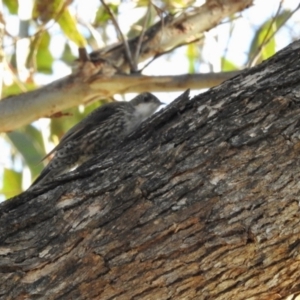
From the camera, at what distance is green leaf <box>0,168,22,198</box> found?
14.8ft

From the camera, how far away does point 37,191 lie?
2.01 metres

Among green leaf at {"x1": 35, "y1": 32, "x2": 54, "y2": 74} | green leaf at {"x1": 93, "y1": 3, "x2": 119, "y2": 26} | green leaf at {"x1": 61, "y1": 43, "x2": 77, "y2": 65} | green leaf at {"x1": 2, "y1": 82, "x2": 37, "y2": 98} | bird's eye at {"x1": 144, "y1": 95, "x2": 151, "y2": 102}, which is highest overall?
green leaf at {"x1": 61, "y1": 43, "x2": 77, "y2": 65}

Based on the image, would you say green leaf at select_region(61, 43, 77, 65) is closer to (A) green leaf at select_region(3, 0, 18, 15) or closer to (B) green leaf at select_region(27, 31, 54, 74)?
(B) green leaf at select_region(27, 31, 54, 74)

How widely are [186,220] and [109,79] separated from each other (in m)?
1.79

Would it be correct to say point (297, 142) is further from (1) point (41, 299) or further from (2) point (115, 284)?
(1) point (41, 299)

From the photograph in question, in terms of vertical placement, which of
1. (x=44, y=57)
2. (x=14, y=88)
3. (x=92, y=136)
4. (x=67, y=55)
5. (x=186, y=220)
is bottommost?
(x=186, y=220)

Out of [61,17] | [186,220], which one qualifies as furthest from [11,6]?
[186,220]

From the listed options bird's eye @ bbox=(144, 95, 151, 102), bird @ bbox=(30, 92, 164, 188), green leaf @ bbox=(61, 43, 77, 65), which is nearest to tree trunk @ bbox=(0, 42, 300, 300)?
bird @ bbox=(30, 92, 164, 188)

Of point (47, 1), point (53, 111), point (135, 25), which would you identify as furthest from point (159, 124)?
point (135, 25)

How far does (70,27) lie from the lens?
4.13m

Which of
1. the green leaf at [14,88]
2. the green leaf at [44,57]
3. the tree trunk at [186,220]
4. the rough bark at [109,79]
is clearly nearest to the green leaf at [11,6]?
the green leaf at [44,57]

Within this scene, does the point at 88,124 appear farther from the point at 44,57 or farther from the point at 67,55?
the point at 67,55

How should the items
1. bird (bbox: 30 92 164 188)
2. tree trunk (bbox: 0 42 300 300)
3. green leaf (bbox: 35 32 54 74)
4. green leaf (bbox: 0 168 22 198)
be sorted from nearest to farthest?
tree trunk (bbox: 0 42 300 300) → bird (bbox: 30 92 164 188) → green leaf (bbox: 0 168 22 198) → green leaf (bbox: 35 32 54 74)

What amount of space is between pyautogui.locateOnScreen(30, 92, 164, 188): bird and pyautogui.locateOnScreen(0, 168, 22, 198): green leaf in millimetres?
899
